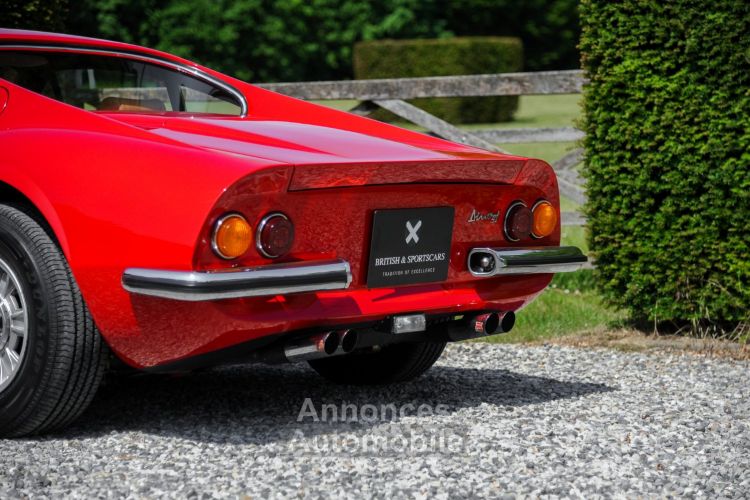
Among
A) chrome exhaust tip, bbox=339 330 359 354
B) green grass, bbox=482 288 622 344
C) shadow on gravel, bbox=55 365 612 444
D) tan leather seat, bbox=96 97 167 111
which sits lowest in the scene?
green grass, bbox=482 288 622 344

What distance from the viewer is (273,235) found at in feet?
12.1

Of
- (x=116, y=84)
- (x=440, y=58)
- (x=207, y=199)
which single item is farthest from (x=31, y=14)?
(x=440, y=58)

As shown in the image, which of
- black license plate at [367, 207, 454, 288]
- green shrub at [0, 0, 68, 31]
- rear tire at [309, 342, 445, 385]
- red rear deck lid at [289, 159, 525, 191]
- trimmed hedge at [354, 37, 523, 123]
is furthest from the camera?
trimmed hedge at [354, 37, 523, 123]

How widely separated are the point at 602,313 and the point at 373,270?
140 inches

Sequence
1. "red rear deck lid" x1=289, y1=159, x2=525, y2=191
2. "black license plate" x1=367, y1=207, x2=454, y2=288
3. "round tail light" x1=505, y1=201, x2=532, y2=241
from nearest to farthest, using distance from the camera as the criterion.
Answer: "red rear deck lid" x1=289, y1=159, x2=525, y2=191, "black license plate" x1=367, y1=207, x2=454, y2=288, "round tail light" x1=505, y1=201, x2=532, y2=241

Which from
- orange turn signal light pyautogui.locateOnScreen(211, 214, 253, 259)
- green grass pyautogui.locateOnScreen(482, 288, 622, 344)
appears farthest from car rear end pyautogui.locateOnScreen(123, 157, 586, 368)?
green grass pyautogui.locateOnScreen(482, 288, 622, 344)

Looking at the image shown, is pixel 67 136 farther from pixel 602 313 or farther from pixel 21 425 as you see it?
pixel 602 313

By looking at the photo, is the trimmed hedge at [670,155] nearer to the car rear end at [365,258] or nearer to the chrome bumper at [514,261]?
the car rear end at [365,258]

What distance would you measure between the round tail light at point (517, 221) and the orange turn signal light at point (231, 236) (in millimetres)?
1219

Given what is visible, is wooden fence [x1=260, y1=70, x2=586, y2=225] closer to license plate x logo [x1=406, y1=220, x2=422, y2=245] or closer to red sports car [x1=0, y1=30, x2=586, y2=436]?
red sports car [x1=0, y1=30, x2=586, y2=436]

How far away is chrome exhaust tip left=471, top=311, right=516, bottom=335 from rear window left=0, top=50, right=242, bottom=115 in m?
1.46

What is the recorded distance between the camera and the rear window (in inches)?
184

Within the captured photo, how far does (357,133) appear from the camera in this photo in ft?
14.9

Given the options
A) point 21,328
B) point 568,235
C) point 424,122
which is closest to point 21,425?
point 21,328
